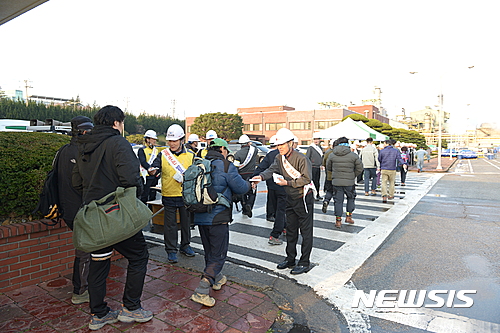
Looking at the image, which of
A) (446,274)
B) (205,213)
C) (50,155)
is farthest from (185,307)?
(446,274)

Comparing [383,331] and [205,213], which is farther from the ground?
[205,213]

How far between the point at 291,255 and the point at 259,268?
1.68 feet

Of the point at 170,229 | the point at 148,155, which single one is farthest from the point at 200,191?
the point at 148,155

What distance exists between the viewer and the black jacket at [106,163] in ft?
9.99

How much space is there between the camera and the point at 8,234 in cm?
373

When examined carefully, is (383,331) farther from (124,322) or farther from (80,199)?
(80,199)

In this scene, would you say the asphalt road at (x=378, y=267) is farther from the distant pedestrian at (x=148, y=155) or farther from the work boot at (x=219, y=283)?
the distant pedestrian at (x=148, y=155)

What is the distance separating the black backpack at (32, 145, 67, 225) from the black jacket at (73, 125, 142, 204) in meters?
0.77

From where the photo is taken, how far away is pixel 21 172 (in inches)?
158

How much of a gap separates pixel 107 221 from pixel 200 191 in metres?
1.09

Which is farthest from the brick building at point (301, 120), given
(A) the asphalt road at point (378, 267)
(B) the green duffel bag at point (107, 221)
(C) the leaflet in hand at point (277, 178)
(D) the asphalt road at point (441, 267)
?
(B) the green duffel bag at point (107, 221)

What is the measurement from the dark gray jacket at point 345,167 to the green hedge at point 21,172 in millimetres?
5527

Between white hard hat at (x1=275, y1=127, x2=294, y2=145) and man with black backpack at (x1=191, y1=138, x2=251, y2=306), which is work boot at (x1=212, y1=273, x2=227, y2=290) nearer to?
man with black backpack at (x1=191, y1=138, x2=251, y2=306)

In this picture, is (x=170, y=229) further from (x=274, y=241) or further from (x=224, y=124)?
(x=224, y=124)
